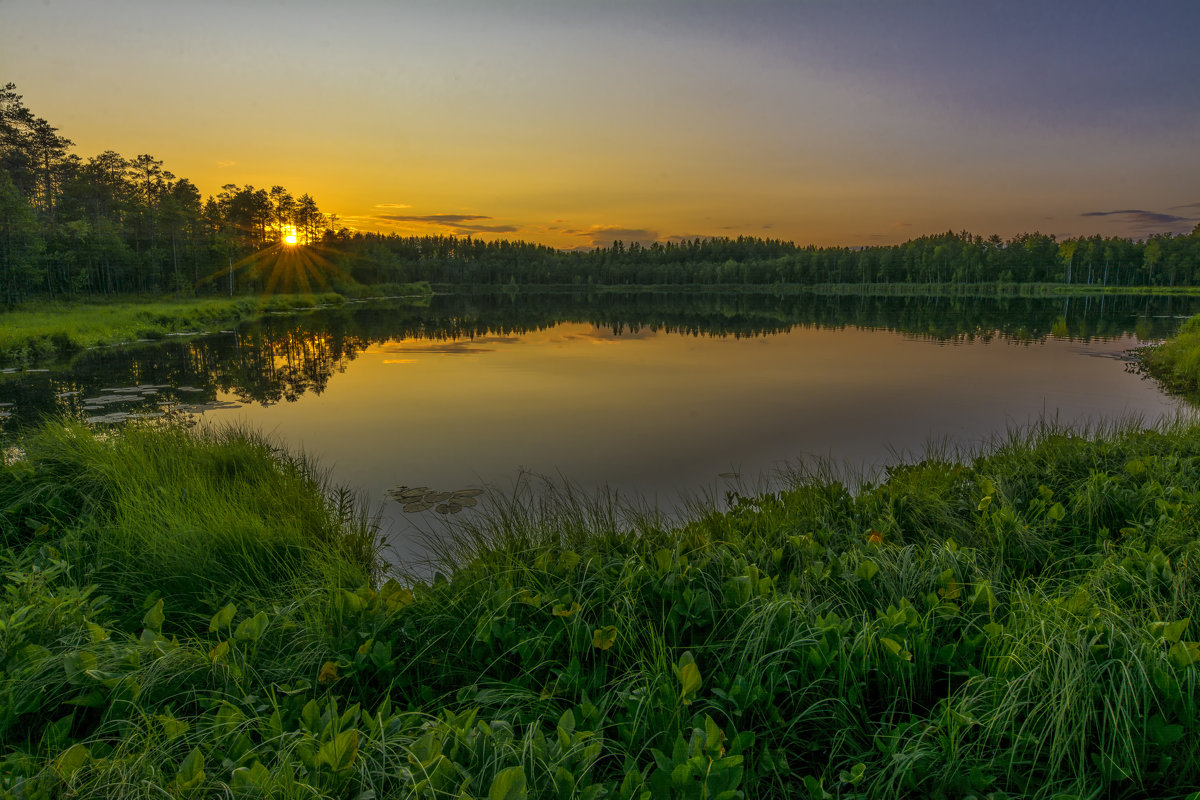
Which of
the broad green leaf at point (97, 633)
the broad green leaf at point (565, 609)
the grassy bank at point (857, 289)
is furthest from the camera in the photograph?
the grassy bank at point (857, 289)

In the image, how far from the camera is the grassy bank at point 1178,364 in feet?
52.5

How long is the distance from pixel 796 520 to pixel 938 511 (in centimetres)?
142

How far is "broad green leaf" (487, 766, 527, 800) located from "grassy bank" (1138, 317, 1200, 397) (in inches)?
765

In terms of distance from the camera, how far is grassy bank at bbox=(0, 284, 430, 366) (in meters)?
21.4

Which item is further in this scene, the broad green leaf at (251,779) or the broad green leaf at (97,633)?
the broad green leaf at (97,633)

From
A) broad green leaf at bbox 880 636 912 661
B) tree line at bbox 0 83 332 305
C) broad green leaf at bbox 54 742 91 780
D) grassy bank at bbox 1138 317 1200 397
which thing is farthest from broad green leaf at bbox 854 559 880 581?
tree line at bbox 0 83 332 305

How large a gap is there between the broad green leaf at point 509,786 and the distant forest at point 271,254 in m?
54.2

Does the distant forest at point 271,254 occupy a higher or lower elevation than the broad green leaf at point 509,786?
higher

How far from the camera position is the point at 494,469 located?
9734 millimetres

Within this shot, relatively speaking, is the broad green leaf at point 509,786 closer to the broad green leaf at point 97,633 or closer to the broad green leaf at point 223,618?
the broad green leaf at point 223,618

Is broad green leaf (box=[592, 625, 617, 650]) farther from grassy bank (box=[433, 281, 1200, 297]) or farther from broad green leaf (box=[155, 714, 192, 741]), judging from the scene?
grassy bank (box=[433, 281, 1200, 297])

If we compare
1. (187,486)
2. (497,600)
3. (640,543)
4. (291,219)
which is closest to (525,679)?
(497,600)

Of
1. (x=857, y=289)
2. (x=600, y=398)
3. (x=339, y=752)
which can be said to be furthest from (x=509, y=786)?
(x=857, y=289)

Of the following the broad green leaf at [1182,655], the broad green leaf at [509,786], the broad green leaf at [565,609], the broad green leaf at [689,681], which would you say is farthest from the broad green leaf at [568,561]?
the broad green leaf at [1182,655]
